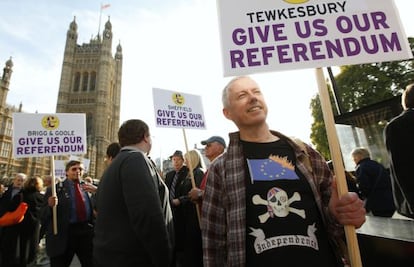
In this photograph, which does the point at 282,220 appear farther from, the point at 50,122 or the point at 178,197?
the point at 50,122

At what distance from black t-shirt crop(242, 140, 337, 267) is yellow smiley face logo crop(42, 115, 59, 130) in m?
5.33

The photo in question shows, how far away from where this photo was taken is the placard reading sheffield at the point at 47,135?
5.21 m

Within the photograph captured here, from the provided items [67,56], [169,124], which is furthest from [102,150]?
[169,124]

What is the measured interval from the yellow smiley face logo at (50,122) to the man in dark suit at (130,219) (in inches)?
161

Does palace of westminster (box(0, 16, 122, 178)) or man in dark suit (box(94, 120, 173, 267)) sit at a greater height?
palace of westminster (box(0, 16, 122, 178))

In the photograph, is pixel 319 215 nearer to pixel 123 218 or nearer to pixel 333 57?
pixel 333 57

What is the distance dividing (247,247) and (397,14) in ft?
5.81

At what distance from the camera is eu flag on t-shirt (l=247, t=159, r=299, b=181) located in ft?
4.69

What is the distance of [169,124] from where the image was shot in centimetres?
498

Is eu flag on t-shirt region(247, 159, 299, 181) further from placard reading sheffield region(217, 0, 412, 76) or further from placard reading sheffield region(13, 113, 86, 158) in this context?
placard reading sheffield region(13, 113, 86, 158)

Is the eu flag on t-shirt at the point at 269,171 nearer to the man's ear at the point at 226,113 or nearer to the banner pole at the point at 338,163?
the banner pole at the point at 338,163

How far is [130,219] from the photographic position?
1991 mm

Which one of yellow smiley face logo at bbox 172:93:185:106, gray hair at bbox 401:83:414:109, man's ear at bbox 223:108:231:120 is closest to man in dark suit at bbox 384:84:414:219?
gray hair at bbox 401:83:414:109

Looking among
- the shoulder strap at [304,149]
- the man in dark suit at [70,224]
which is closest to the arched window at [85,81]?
the man in dark suit at [70,224]
